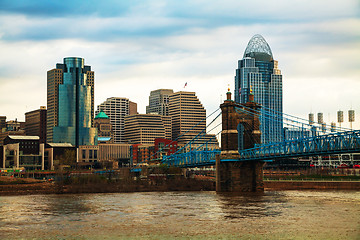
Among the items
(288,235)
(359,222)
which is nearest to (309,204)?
(359,222)

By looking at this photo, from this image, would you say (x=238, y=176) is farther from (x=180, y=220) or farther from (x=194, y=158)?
(x=180, y=220)

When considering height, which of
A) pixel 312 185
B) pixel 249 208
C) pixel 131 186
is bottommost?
pixel 249 208

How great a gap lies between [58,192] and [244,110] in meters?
45.6

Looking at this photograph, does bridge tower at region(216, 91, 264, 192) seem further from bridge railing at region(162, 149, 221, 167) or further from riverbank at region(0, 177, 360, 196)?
riverbank at region(0, 177, 360, 196)

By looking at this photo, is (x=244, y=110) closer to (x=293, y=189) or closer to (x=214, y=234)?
(x=293, y=189)

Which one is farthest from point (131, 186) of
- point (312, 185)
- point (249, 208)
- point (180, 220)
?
point (180, 220)

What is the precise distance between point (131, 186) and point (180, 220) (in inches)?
2722

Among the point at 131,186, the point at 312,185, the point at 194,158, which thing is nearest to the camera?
the point at 131,186

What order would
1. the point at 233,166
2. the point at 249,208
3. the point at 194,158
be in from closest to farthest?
the point at 249,208 → the point at 233,166 → the point at 194,158

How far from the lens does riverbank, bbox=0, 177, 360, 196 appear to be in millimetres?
125875

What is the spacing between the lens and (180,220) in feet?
228

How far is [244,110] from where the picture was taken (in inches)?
5256

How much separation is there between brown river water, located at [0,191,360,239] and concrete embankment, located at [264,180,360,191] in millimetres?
55395

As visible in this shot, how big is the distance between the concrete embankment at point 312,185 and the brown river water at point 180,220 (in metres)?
55.4
